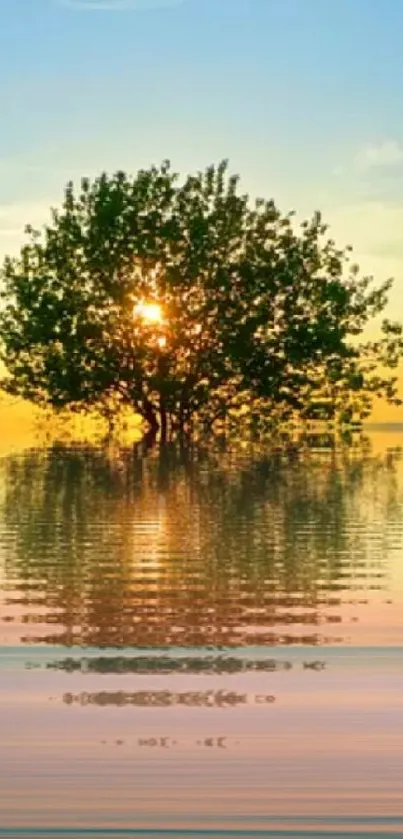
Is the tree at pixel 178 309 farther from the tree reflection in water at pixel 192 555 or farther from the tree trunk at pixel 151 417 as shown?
the tree reflection in water at pixel 192 555

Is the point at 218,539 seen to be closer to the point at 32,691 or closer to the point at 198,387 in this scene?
the point at 32,691

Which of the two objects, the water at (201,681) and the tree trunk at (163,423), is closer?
the water at (201,681)

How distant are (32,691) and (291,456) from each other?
31.4 metres

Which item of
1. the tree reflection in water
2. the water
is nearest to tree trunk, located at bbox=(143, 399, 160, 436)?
the tree reflection in water

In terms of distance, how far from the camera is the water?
177 inches

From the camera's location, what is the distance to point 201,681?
6.38 meters

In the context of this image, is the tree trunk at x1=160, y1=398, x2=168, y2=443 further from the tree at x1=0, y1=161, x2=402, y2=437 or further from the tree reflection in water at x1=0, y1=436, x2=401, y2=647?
the tree reflection in water at x1=0, y1=436, x2=401, y2=647

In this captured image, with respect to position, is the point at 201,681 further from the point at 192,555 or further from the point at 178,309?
the point at 178,309

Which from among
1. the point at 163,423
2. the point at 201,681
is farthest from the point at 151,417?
the point at 201,681

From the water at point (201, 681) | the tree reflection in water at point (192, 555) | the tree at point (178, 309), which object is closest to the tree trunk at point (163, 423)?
the tree at point (178, 309)

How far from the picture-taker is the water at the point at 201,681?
449cm

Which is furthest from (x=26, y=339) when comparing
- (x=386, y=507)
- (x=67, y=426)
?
(x=386, y=507)

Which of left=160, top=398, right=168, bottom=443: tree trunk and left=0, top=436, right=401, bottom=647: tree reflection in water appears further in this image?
left=160, top=398, right=168, bottom=443: tree trunk

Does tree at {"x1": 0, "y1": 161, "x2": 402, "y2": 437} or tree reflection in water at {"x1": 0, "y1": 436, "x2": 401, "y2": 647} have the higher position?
tree at {"x1": 0, "y1": 161, "x2": 402, "y2": 437}
